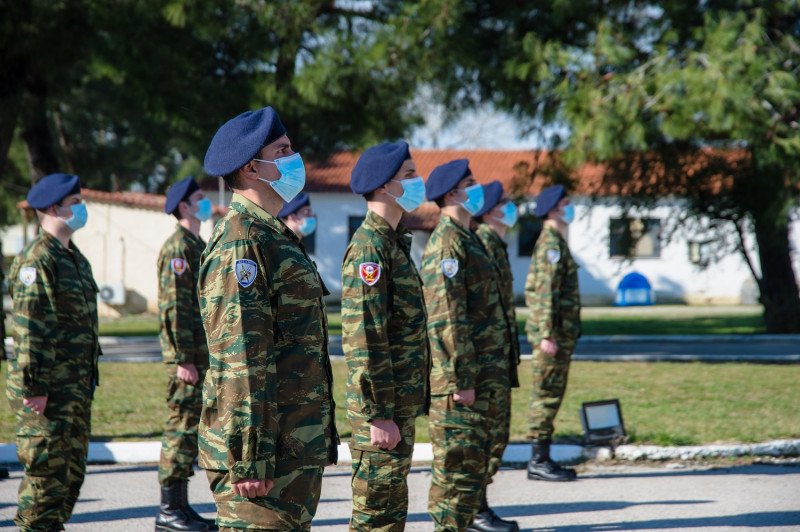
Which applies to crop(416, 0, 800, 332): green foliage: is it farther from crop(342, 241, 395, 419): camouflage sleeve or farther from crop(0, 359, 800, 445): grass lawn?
crop(342, 241, 395, 419): camouflage sleeve

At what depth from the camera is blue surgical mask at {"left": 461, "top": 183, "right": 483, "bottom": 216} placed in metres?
5.29

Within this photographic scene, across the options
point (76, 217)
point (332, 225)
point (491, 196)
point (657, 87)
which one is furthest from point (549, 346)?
point (332, 225)

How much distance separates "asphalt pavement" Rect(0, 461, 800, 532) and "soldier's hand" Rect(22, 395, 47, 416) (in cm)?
108

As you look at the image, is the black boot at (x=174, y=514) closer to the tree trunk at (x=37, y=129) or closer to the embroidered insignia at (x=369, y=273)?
the embroidered insignia at (x=369, y=273)

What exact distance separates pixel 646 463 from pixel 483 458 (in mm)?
3010

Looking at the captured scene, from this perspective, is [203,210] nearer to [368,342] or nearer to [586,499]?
[368,342]

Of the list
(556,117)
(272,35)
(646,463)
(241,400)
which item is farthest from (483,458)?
(272,35)

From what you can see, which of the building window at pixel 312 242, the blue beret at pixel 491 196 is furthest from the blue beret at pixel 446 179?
the building window at pixel 312 242

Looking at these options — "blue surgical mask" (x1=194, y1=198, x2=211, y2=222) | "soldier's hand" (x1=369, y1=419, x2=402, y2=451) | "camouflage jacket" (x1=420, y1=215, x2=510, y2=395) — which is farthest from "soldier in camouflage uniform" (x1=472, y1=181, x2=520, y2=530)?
"blue surgical mask" (x1=194, y1=198, x2=211, y2=222)

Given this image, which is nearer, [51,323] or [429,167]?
[51,323]

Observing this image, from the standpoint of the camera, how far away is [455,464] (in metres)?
4.54

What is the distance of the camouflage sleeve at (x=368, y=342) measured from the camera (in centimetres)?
391

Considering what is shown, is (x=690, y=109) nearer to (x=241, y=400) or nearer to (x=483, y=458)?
(x=483, y=458)

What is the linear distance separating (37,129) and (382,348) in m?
14.0
